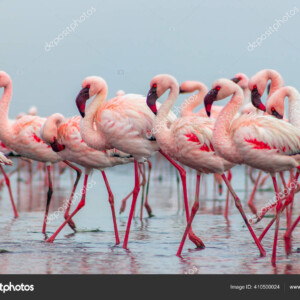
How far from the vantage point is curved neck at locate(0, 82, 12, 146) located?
10750 mm

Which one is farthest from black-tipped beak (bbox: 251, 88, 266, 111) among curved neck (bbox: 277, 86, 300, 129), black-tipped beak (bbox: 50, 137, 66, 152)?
black-tipped beak (bbox: 50, 137, 66, 152)

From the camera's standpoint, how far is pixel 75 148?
9117 millimetres

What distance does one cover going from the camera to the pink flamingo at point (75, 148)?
9.08 metres

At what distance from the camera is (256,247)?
8188mm

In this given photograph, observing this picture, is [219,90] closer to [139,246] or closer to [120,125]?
[120,125]

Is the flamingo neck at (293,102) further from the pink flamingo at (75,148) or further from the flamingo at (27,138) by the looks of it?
the flamingo at (27,138)

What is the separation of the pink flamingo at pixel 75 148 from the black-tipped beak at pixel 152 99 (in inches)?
52.5

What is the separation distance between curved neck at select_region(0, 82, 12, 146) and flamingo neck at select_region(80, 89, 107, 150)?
2.39 m

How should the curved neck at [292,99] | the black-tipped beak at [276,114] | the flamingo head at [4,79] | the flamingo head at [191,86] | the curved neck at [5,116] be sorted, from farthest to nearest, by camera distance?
the flamingo head at [4,79] < the curved neck at [5,116] < the flamingo head at [191,86] < the curved neck at [292,99] < the black-tipped beak at [276,114]

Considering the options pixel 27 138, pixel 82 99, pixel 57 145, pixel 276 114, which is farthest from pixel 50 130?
pixel 276 114

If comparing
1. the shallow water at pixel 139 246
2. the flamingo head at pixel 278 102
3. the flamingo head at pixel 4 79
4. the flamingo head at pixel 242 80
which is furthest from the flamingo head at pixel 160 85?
the flamingo head at pixel 242 80
